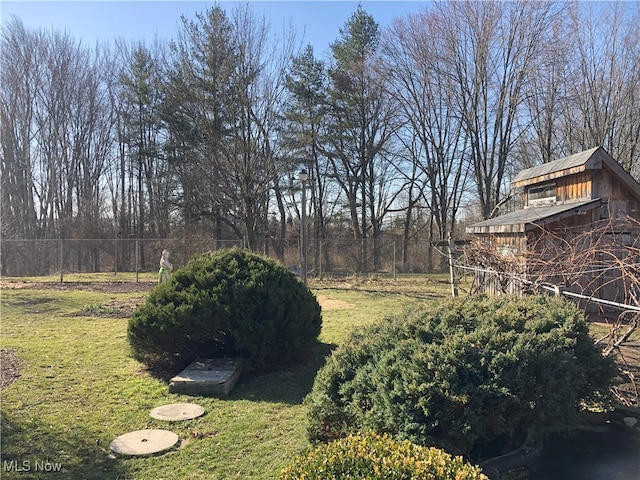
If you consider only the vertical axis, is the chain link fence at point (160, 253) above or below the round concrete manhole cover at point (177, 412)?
above

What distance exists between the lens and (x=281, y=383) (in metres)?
5.91

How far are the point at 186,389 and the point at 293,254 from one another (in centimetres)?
2177

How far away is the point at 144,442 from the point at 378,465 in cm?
277

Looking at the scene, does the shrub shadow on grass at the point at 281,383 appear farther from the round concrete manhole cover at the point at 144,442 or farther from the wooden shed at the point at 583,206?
the wooden shed at the point at 583,206

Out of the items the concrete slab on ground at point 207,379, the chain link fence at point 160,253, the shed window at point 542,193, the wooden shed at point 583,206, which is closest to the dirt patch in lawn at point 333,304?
the wooden shed at point 583,206

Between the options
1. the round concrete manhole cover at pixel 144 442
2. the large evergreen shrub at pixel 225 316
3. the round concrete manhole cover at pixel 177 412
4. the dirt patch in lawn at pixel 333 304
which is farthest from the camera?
the dirt patch in lawn at pixel 333 304

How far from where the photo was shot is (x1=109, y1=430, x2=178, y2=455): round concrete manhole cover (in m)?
3.93

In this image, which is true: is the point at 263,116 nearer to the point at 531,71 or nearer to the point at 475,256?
the point at 531,71

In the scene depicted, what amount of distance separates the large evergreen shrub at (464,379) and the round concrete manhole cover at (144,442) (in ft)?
4.64

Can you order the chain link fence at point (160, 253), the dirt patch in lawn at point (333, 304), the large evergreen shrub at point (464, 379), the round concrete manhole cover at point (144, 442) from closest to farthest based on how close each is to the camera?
1. the large evergreen shrub at point (464, 379)
2. the round concrete manhole cover at point (144, 442)
3. the dirt patch in lawn at point (333, 304)
4. the chain link fence at point (160, 253)

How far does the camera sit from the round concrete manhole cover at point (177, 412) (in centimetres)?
470

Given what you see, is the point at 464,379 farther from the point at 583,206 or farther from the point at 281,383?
the point at 583,206

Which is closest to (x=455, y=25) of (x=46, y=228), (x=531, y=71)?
(x=531, y=71)

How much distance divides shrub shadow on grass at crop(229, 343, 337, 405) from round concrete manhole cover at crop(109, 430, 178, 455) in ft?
3.96
